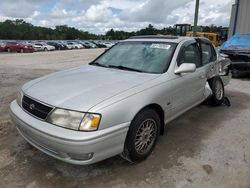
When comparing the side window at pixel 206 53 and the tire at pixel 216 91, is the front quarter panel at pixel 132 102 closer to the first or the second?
the side window at pixel 206 53

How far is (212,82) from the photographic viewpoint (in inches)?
183

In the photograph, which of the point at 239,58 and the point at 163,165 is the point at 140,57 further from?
the point at 239,58

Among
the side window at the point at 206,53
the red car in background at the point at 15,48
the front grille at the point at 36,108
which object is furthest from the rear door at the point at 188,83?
the red car in background at the point at 15,48

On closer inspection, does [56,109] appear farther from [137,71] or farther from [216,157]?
[216,157]

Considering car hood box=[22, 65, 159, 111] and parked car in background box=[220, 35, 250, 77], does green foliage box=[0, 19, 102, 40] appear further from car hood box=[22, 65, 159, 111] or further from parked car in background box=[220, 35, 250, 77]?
car hood box=[22, 65, 159, 111]

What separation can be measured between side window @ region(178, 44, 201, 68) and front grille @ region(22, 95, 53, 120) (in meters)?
1.99

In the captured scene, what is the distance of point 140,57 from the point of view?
11.6ft

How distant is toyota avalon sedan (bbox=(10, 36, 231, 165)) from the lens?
227 cm

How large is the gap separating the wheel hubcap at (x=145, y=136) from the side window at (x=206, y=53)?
1.91m

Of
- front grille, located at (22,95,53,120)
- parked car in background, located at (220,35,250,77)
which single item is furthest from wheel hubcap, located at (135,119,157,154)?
parked car in background, located at (220,35,250,77)

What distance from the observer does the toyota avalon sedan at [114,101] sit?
2270mm

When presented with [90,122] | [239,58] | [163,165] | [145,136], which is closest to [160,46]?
[145,136]

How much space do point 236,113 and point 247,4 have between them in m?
11.1

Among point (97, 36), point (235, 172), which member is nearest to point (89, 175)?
point (235, 172)
